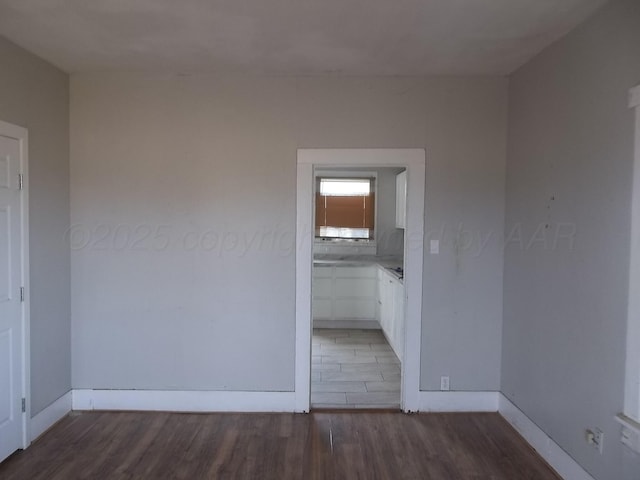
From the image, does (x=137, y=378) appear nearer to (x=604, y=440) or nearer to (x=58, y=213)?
(x=58, y=213)

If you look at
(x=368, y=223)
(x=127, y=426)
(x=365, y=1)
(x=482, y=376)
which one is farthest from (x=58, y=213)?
(x=368, y=223)

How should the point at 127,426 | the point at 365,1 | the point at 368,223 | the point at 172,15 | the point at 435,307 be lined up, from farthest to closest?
the point at 368,223, the point at 435,307, the point at 127,426, the point at 172,15, the point at 365,1

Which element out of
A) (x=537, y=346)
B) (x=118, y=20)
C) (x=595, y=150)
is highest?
(x=118, y=20)

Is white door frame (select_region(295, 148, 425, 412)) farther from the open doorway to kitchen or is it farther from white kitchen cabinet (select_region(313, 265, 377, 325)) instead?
white kitchen cabinet (select_region(313, 265, 377, 325))

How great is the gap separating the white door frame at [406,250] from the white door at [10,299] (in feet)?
6.17

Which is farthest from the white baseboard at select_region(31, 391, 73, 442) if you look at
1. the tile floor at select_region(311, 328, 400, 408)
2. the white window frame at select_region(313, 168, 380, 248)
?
the white window frame at select_region(313, 168, 380, 248)

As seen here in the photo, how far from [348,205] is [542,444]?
4.26 m

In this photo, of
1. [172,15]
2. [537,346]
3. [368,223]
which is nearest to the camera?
[172,15]

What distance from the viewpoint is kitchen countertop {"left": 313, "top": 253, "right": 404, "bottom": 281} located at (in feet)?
19.5

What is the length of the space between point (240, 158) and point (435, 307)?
1.93 metres

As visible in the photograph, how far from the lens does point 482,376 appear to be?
3.59 m

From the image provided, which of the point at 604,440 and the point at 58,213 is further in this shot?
the point at 58,213

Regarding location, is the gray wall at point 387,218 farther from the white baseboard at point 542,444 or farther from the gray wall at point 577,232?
the white baseboard at point 542,444

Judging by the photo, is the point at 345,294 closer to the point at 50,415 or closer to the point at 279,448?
the point at 279,448
